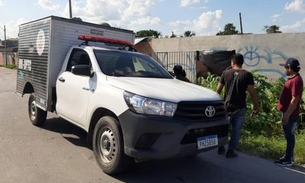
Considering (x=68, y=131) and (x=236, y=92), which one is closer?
(x=236, y=92)

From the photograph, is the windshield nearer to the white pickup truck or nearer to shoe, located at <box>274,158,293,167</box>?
the white pickup truck

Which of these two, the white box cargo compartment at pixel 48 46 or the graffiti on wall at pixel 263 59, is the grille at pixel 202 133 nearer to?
the white box cargo compartment at pixel 48 46

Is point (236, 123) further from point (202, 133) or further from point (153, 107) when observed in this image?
point (153, 107)

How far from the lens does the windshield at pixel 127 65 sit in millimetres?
5179

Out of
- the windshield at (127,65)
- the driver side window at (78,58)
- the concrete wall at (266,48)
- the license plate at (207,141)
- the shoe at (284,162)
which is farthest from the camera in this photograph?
the concrete wall at (266,48)

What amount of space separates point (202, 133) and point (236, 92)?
1.49 metres

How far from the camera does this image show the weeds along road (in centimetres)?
441

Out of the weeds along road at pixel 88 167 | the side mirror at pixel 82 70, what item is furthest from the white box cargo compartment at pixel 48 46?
the side mirror at pixel 82 70

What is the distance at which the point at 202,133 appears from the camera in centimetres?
429

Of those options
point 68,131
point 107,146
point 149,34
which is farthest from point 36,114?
point 149,34

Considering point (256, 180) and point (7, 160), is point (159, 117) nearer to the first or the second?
point (256, 180)

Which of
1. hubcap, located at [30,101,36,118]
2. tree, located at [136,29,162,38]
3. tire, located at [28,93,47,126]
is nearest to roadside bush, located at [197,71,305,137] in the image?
tire, located at [28,93,47,126]

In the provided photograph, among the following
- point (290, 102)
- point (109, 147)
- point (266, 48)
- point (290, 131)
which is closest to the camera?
point (109, 147)

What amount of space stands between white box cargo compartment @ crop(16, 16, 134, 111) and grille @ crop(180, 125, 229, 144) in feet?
11.2
